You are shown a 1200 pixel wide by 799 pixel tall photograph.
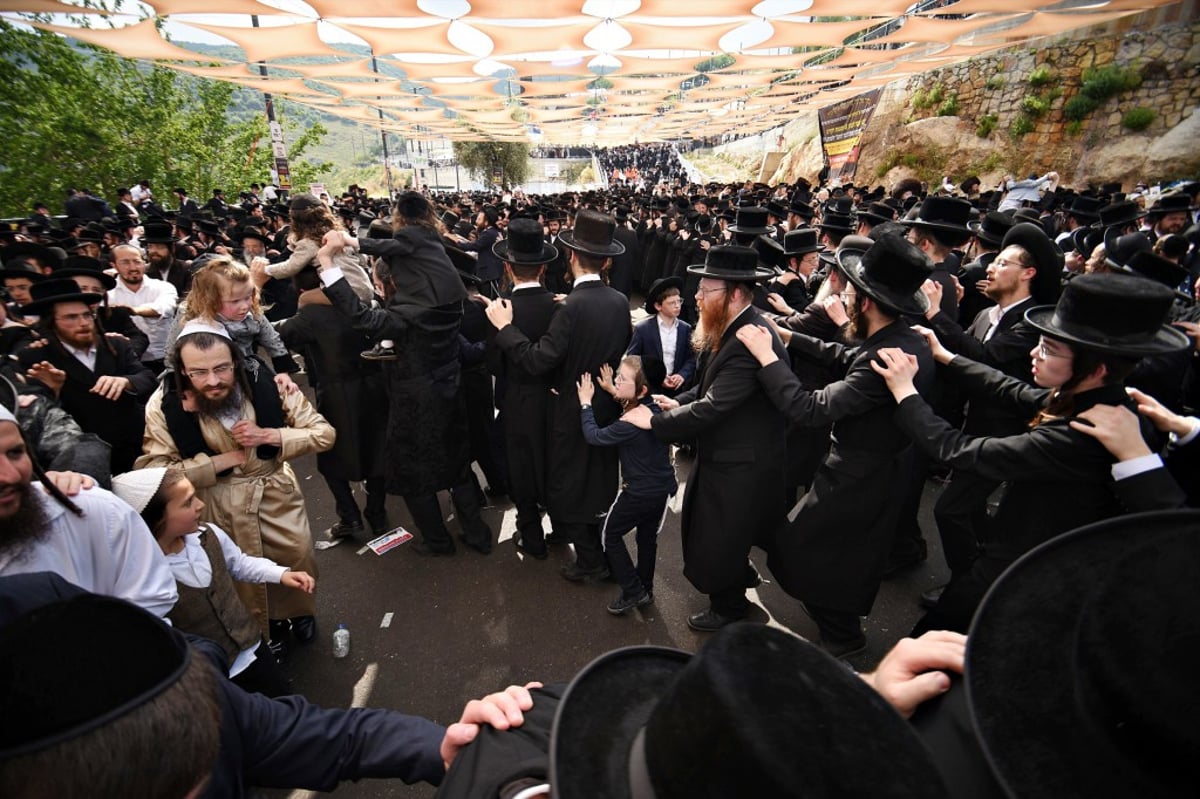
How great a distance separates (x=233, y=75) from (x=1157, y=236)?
18.2m

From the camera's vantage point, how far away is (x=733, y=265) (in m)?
2.77

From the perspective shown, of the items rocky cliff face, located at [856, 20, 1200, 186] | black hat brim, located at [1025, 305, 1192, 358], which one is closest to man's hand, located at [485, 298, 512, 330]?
black hat brim, located at [1025, 305, 1192, 358]

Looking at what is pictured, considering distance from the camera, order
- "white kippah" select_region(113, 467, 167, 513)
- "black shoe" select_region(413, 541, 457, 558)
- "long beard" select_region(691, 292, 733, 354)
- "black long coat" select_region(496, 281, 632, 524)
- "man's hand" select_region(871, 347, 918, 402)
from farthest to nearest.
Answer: "black shoe" select_region(413, 541, 457, 558)
"black long coat" select_region(496, 281, 632, 524)
"long beard" select_region(691, 292, 733, 354)
"man's hand" select_region(871, 347, 918, 402)
"white kippah" select_region(113, 467, 167, 513)

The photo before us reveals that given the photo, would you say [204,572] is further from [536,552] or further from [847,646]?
[847,646]

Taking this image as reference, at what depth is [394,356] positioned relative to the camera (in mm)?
3596

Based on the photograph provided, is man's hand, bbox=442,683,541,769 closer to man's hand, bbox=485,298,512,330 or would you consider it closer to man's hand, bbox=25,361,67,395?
man's hand, bbox=485,298,512,330

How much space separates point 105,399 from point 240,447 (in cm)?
109

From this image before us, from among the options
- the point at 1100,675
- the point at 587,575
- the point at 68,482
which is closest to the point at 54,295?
the point at 68,482

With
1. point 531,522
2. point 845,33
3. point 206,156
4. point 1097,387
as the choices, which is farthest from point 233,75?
point 1097,387

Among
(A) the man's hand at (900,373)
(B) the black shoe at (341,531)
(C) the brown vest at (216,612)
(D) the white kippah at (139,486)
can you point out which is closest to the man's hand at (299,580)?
(C) the brown vest at (216,612)

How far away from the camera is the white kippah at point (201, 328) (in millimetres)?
2571

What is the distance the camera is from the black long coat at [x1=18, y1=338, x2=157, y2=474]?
118 inches

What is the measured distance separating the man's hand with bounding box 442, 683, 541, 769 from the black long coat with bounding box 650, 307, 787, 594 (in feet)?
6.05

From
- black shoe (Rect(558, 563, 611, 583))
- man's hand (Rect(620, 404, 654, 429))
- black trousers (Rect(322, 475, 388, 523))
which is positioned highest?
man's hand (Rect(620, 404, 654, 429))
